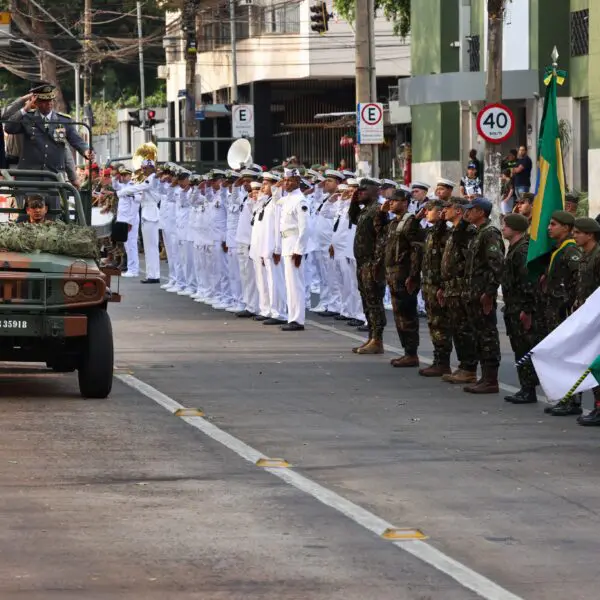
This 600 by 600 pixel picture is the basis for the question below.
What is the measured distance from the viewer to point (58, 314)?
1466 cm

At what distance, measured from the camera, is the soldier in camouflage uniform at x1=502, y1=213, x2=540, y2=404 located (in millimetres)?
15242

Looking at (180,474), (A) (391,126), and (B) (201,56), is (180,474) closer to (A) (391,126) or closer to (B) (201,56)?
(A) (391,126)

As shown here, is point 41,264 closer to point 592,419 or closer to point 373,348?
point 592,419

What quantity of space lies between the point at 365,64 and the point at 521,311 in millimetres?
17227

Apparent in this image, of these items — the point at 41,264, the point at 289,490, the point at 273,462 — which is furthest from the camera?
the point at 41,264

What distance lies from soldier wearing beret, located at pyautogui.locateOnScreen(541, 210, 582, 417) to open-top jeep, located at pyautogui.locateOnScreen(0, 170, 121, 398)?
3625mm

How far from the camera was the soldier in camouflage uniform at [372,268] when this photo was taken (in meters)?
19.3

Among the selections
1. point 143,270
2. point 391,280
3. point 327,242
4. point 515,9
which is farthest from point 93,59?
point 391,280

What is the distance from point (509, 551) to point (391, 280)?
929cm

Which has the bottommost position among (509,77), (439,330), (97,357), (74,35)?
(439,330)

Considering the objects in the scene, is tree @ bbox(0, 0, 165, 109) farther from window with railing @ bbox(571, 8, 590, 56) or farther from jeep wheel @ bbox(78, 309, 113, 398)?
jeep wheel @ bbox(78, 309, 113, 398)

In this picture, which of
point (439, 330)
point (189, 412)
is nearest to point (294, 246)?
point (439, 330)

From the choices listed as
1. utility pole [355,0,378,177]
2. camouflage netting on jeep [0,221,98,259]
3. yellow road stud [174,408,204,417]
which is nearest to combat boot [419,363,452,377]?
yellow road stud [174,408,204,417]

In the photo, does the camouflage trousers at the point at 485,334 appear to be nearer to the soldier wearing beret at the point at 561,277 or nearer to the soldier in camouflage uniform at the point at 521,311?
the soldier in camouflage uniform at the point at 521,311
